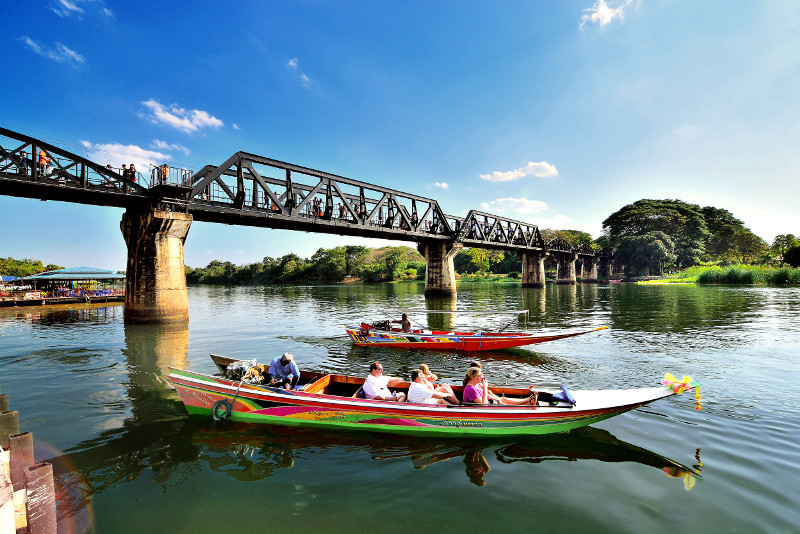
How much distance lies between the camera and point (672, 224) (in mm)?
114000

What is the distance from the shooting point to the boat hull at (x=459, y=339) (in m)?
18.0

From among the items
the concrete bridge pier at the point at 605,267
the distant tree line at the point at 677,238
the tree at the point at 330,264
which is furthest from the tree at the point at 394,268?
the distant tree line at the point at 677,238

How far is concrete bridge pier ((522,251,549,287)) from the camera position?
8688 centimetres

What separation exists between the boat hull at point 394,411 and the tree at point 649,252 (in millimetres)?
113308

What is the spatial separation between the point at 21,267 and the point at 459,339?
13093 centimetres

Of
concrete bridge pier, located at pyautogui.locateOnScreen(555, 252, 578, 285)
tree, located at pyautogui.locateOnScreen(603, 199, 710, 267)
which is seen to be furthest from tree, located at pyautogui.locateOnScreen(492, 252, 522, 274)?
tree, located at pyautogui.locateOnScreen(603, 199, 710, 267)

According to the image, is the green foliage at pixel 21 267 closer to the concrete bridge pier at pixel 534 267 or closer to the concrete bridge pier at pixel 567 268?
the concrete bridge pier at pixel 534 267

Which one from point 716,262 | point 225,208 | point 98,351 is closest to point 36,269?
point 225,208

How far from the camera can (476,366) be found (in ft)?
30.3

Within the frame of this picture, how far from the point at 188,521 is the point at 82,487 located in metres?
2.62

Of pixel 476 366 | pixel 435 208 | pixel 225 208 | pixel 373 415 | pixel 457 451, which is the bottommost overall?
pixel 457 451

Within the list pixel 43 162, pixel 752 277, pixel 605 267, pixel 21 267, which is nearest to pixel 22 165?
pixel 43 162

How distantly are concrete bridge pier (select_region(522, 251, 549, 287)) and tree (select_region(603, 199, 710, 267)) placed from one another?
48.4 m

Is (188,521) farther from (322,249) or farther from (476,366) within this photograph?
(322,249)
